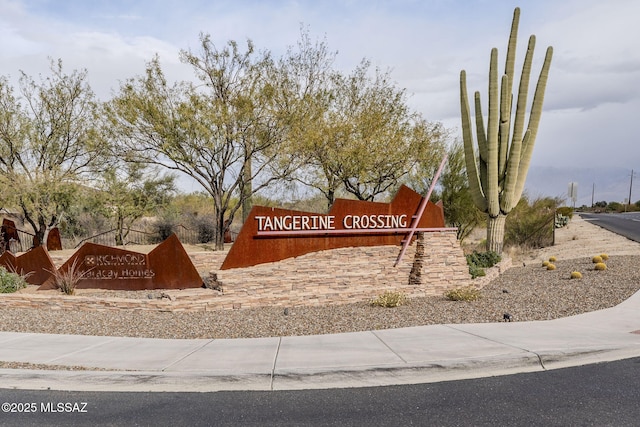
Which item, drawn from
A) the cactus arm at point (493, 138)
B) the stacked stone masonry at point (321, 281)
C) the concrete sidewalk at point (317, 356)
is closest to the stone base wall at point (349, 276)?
the stacked stone masonry at point (321, 281)

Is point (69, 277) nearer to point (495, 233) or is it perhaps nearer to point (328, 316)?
point (328, 316)

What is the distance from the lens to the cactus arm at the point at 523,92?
59.6 feet

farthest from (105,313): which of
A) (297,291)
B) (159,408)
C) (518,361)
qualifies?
(518,361)

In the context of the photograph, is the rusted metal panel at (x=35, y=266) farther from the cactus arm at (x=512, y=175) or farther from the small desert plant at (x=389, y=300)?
the cactus arm at (x=512, y=175)

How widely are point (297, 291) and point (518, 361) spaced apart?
627cm

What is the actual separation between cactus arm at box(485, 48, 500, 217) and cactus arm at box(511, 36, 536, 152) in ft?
2.41

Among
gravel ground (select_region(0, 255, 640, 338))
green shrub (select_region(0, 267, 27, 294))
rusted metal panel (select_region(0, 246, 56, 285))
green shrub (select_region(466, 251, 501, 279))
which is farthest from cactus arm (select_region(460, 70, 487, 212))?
green shrub (select_region(0, 267, 27, 294))

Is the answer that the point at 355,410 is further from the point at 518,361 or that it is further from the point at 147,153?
the point at 147,153

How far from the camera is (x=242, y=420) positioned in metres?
4.80

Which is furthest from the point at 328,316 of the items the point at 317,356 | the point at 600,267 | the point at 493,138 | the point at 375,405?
the point at 493,138

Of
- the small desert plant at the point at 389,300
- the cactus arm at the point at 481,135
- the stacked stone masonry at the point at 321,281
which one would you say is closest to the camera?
the small desert plant at the point at 389,300

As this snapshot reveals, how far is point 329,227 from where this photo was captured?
42.4 feet

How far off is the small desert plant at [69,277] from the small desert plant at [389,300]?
7.83 m

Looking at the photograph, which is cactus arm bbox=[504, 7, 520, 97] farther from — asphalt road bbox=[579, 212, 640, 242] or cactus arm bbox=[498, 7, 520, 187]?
asphalt road bbox=[579, 212, 640, 242]
